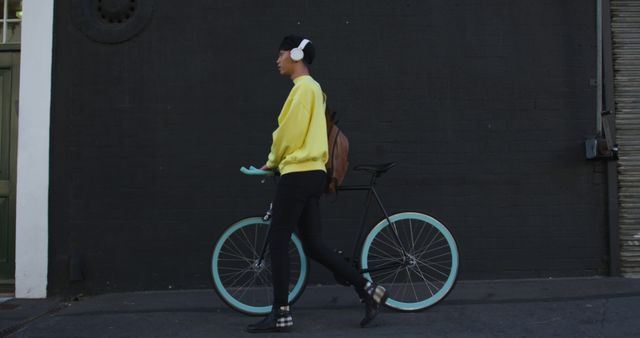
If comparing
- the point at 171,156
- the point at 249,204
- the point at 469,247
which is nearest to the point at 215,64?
the point at 171,156

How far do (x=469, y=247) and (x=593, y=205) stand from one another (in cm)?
121

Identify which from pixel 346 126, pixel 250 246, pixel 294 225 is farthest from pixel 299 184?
pixel 346 126

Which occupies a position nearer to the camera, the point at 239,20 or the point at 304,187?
the point at 304,187

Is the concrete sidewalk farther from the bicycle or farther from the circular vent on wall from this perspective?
the circular vent on wall

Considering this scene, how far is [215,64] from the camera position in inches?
215

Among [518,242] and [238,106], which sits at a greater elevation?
[238,106]

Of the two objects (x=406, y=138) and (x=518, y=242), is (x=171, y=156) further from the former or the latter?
(x=518, y=242)

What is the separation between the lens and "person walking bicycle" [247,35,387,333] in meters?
3.88

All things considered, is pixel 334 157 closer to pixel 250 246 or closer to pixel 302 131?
pixel 302 131

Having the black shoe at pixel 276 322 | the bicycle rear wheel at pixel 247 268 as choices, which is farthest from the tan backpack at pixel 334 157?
the black shoe at pixel 276 322

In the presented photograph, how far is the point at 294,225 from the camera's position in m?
3.96

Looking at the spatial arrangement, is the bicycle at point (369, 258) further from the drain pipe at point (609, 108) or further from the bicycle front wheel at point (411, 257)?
the drain pipe at point (609, 108)

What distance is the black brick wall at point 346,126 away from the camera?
17.6ft

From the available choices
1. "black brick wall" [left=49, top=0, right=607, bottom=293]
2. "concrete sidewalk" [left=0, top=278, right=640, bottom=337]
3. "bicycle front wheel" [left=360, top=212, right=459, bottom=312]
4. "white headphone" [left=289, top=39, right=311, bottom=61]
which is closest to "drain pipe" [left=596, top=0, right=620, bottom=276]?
"black brick wall" [left=49, top=0, right=607, bottom=293]
